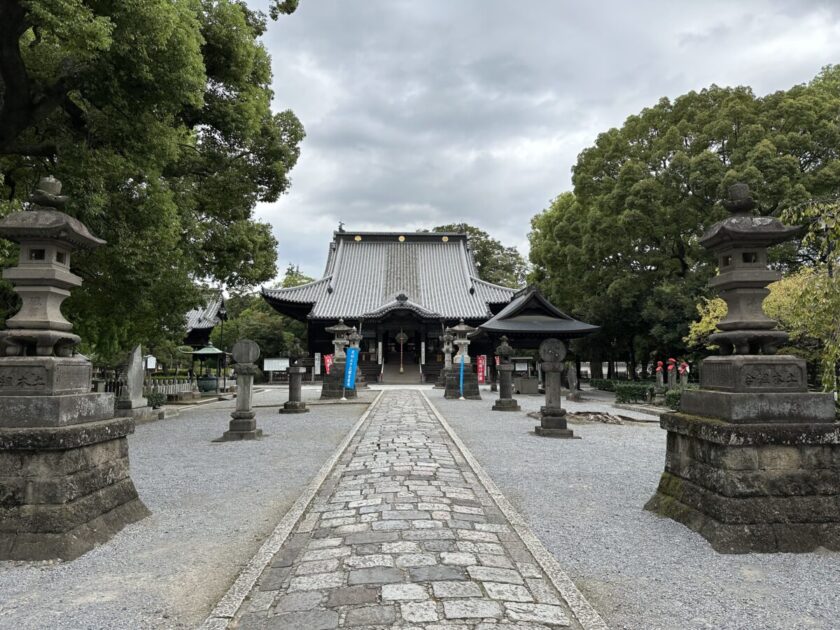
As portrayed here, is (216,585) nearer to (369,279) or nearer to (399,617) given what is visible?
(399,617)

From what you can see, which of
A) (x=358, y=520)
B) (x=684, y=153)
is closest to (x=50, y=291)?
(x=358, y=520)

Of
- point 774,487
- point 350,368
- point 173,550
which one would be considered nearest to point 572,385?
point 350,368

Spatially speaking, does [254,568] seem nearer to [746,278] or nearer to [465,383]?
[746,278]

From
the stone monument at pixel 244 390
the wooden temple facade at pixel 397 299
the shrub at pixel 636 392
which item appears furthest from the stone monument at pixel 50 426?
the wooden temple facade at pixel 397 299

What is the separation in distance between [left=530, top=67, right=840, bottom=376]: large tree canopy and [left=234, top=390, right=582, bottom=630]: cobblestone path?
1596 centimetres

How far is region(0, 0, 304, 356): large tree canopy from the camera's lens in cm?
715

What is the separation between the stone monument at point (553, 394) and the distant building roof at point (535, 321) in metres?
10.1

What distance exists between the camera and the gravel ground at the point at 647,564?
10.0 feet

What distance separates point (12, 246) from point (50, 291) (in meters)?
4.58

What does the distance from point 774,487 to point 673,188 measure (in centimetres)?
1773

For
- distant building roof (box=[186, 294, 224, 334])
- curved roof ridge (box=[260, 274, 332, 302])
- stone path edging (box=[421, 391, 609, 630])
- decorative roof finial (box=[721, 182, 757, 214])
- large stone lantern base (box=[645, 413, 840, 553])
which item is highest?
curved roof ridge (box=[260, 274, 332, 302])

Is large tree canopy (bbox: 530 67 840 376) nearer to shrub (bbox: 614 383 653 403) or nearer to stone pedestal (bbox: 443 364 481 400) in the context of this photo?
Result: shrub (bbox: 614 383 653 403)

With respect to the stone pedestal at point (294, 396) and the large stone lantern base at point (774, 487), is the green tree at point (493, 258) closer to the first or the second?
the stone pedestal at point (294, 396)

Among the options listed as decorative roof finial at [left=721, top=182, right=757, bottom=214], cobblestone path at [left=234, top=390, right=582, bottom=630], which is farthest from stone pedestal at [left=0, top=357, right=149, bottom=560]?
decorative roof finial at [left=721, top=182, right=757, bottom=214]
